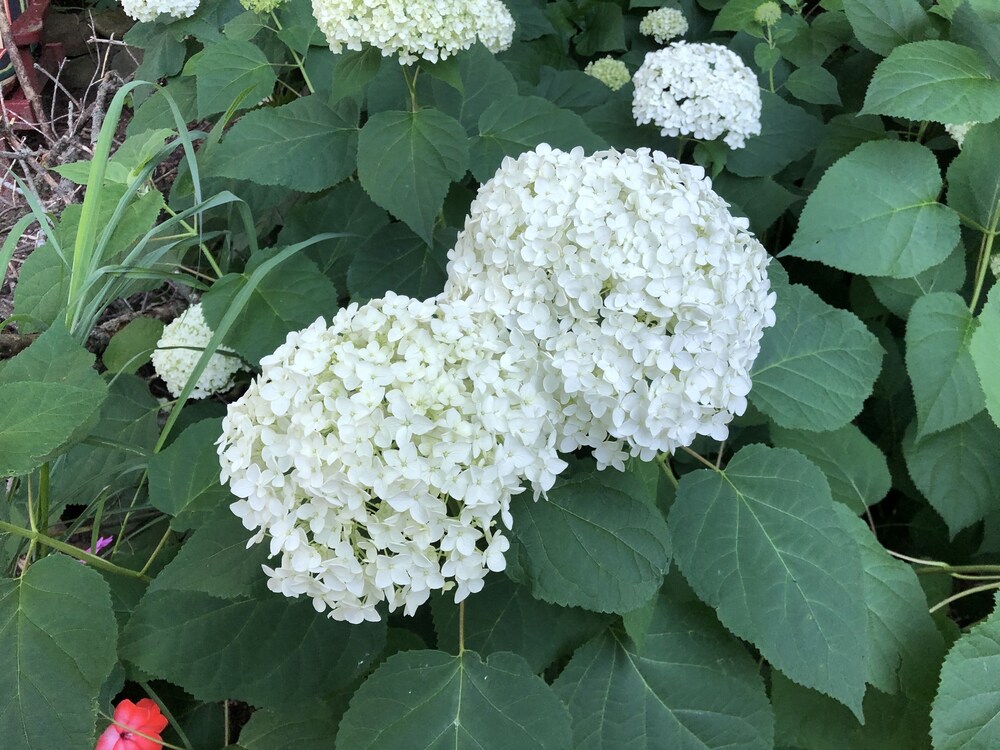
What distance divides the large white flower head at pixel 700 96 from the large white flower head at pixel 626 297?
802 millimetres

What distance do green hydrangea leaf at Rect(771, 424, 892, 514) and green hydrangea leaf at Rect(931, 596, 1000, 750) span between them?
351 mm

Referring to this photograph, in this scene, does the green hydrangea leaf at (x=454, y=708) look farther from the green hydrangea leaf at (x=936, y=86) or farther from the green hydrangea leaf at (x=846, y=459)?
the green hydrangea leaf at (x=936, y=86)

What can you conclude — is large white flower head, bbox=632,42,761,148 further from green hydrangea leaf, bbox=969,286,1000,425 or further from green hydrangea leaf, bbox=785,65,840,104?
green hydrangea leaf, bbox=969,286,1000,425

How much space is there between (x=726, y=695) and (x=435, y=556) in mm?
574

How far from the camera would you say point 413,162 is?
4.46 feet

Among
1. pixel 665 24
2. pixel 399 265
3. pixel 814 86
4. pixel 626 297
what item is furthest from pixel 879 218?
pixel 665 24

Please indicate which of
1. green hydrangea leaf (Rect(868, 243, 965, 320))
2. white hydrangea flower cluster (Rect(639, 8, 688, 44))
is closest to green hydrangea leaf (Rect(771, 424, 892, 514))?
green hydrangea leaf (Rect(868, 243, 965, 320))

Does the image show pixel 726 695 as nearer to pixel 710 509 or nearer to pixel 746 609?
pixel 746 609

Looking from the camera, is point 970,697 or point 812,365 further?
point 812,365

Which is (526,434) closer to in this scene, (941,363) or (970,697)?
(970,697)

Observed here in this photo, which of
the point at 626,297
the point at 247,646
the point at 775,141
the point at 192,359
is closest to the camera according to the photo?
the point at 626,297

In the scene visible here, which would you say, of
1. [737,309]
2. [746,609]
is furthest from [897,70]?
[746,609]

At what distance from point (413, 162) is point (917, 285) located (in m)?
1.09

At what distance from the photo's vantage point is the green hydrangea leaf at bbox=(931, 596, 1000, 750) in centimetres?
106
